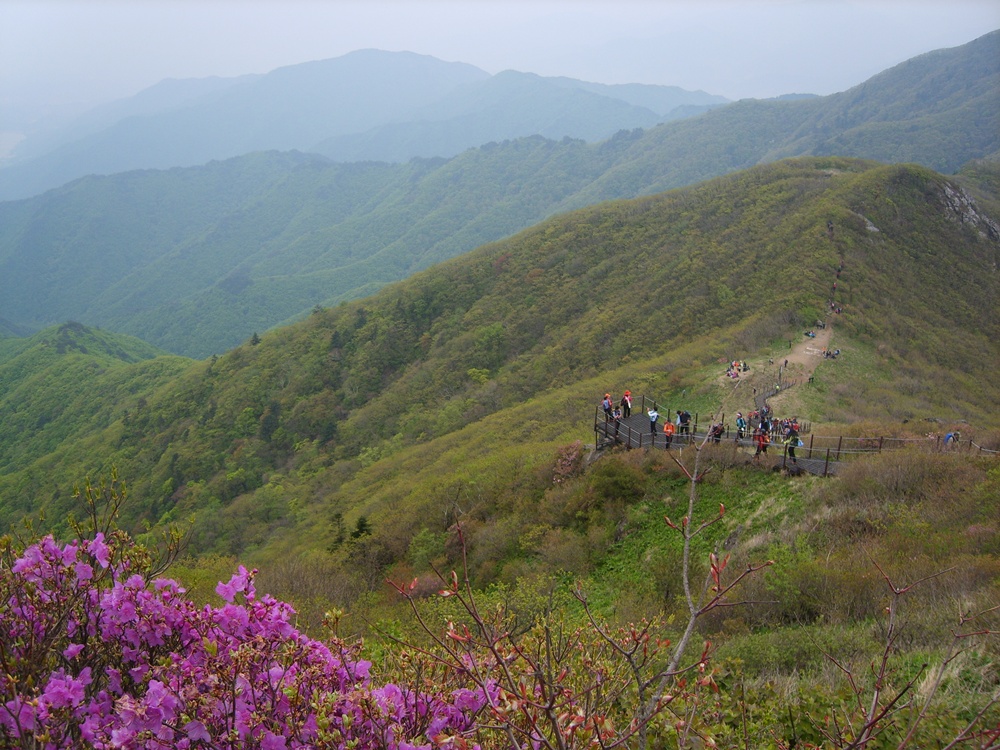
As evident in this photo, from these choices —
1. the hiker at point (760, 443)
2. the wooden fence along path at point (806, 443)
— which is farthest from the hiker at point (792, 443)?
the hiker at point (760, 443)

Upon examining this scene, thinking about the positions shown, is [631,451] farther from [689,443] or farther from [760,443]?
[760,443]

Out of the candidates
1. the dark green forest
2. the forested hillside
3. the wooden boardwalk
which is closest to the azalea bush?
the dark green forest

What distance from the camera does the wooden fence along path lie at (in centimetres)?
1387

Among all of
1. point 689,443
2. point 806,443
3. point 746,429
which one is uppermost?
point 689,443

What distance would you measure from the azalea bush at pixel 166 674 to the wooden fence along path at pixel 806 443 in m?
11.3

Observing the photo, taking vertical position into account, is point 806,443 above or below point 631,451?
below

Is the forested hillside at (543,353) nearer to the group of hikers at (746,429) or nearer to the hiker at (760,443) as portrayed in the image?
the group of hikers at (746,429)

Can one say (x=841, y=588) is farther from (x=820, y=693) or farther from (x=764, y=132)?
(x=764, y=132)

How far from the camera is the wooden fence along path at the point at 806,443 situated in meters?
13.9

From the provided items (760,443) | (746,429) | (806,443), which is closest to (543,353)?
(746,429)

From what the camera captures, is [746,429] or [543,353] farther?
[543,353]

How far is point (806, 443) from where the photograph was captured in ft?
55.3

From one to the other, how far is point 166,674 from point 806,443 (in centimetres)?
1766

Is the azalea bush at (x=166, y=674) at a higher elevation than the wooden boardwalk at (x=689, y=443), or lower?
higher
